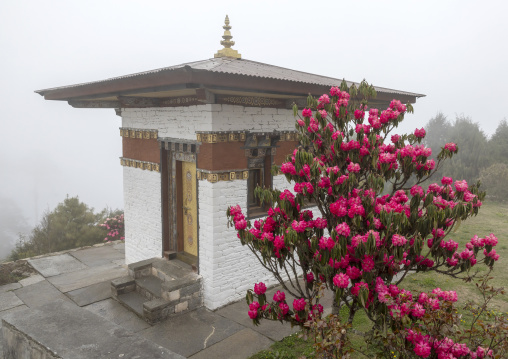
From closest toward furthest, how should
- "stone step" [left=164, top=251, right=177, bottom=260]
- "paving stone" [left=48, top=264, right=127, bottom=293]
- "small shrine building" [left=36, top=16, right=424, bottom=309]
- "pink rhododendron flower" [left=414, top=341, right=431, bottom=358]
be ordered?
"pink rhododendron flower" [left=414, top=341, right=431, bottom=358] → "small shrine building" [left=36, top=16, right=424, bottom=309] → "stone step" [left=164, top=251, right=177, bottom=260] → "paving stone" [left=48, top=264, right=127, bottom=293]

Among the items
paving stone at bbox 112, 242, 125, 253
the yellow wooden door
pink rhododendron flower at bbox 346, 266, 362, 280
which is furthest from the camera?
paving stone at bbox 112, 242, 125, 253

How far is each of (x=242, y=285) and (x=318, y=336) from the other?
4.31m

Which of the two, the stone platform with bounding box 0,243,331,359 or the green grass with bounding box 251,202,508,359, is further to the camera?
the stone platform with bounding box 0,243,331,359

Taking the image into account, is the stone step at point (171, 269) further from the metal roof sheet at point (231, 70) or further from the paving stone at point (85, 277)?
the metal roof sheet at point (231, 70)

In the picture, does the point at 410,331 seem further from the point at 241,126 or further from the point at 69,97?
the point at 69,97

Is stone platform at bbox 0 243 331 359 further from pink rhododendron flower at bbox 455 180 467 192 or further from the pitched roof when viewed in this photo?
pink rhododendron flower at bbox 455 180 467 192

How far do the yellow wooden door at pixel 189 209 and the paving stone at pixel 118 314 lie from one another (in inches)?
66.7

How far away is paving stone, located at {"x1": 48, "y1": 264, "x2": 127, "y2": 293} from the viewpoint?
8258 mm

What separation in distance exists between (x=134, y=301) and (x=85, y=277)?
2066mm

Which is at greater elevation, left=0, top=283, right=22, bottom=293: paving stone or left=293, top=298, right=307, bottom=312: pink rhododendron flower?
left=293, top=298, right=307, bottom=312: pink rhododendron flower

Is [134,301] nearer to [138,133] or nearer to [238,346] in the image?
[238,346]

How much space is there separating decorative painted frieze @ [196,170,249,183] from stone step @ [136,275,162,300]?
2.27 metres

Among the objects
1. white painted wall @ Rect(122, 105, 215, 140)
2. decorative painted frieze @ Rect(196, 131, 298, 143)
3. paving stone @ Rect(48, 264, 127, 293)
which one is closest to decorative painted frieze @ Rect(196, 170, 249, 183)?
decorative painted frieze @ Rect(196, 131, 298, 143)

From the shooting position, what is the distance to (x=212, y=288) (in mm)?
7023
